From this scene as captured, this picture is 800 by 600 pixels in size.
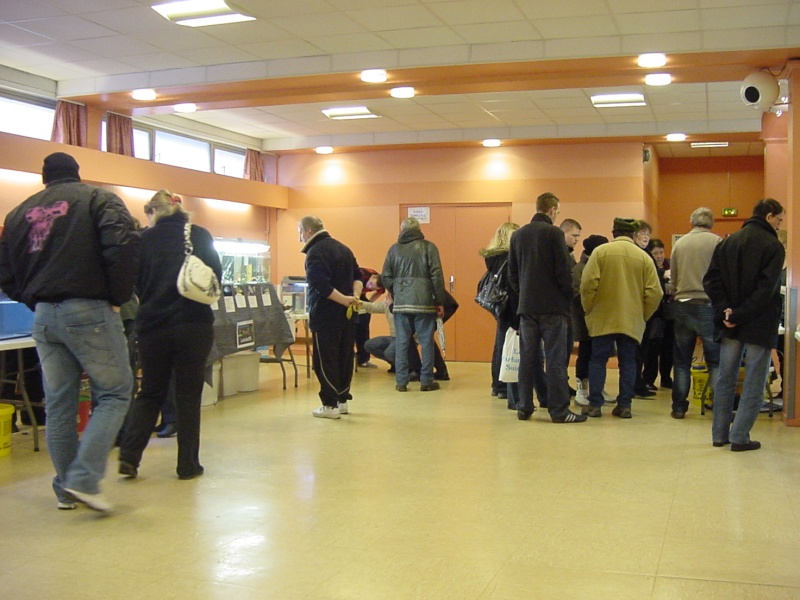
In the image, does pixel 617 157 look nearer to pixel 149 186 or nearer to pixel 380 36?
pixel 380 36

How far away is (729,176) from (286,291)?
7645 mm

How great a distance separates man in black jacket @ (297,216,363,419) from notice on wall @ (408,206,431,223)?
4.98 meters

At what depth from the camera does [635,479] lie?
173 inches

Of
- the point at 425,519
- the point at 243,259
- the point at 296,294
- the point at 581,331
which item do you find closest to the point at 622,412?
the point at 581,331

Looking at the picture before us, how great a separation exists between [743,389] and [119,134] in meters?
6.40

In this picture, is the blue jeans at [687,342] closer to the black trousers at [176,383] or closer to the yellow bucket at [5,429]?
the black trousers at [176,383]

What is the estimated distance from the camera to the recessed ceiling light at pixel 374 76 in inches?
274

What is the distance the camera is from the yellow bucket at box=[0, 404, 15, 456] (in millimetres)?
4961

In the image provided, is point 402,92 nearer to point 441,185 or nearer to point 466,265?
point 441,185

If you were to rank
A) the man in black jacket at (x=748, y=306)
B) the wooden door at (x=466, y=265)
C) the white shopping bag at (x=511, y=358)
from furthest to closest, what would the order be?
the wooden door at (x=466, y=265) → the white shopping bag at (x=511, y=358) → the man in black jacket at (x=748, y=306)

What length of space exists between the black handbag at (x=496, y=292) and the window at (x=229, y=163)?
17.1 ft

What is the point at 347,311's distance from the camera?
5.92 meters

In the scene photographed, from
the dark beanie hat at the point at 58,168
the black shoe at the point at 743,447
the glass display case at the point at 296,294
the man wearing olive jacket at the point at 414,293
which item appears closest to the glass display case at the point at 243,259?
the glass display case at the point at 296,294

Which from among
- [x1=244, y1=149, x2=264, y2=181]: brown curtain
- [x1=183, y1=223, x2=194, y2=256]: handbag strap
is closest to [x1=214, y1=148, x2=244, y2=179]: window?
[x1=244, y1=149, x2=264, y2=181]: brown curtain
